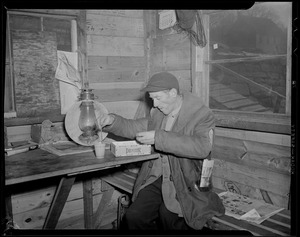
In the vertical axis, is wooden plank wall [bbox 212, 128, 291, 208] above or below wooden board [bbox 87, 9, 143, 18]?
below

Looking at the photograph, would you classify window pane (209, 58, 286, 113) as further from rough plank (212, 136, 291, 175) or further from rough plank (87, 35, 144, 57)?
rough plank (87, 35, 144, 57)

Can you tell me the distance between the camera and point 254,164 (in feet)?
6.70

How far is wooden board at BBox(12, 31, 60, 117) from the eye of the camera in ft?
7.13

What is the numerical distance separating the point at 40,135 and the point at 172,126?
89 cm

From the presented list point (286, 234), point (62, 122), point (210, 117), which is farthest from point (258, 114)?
point (62, 122)

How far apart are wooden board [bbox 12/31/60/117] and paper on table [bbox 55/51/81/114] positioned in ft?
0.14

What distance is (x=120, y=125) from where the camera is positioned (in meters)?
2.09

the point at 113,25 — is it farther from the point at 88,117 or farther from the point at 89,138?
the point at 89,138

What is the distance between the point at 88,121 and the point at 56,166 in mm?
523

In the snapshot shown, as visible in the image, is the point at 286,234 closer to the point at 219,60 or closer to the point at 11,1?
the point at 219,60

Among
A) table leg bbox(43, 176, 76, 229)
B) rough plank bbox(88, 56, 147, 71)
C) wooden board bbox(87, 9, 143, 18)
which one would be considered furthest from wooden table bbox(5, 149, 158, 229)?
Answer: wooden board bbox(87, 9, 143, 18)

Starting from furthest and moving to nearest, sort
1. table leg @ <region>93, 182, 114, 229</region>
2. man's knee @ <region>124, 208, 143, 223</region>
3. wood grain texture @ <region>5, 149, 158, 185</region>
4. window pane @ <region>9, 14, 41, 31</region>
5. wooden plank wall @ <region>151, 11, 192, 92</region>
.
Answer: table leg @ <region>93, 182, 114, 229</region>, wooden plank wall @ <region>151, 11, 192, 92</region>, window pane @ <region>9, 14, 41, 31</region>, man's knee @ <region>124, 208, 143, 223</region>, wood grain texture @ <region>5, 149, 158, 185</region>

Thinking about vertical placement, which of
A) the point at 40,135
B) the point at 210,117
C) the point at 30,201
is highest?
the point at 210,117

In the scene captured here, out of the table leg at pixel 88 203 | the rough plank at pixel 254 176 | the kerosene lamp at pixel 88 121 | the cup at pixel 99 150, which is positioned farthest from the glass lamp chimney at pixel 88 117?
the rough plank at pixel 254 176
